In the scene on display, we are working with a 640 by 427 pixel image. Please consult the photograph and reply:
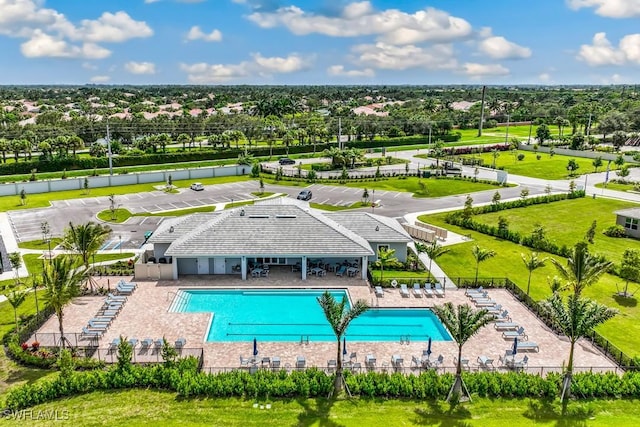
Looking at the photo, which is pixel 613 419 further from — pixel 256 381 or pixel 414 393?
pixel 256 381

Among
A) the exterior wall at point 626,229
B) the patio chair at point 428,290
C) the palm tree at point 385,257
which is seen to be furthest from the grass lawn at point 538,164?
the patio chair at point 428,290

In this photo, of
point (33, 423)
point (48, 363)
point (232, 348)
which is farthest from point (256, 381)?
point (48, 363)

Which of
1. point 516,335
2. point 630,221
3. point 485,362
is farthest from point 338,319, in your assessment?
point 630,221

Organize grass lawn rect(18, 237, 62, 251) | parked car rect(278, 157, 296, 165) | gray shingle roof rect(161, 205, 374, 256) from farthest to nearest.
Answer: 1. parked car rect(278, 157, 296, 165)
2. grass lawn rect(18, 237, 62, 251)
3. gray shingle roof rect(161, 205, 374, 256)

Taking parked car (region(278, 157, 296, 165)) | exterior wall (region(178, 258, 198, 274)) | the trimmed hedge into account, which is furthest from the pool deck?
parked car (region(278, 157, 296, 165))

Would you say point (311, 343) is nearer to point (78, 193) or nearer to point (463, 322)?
point (463, 322)

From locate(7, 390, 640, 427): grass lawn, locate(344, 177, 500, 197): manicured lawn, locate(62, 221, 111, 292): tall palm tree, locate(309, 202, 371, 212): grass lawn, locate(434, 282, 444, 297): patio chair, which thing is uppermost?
locate(62, 221, 111, 292): tall palm tree

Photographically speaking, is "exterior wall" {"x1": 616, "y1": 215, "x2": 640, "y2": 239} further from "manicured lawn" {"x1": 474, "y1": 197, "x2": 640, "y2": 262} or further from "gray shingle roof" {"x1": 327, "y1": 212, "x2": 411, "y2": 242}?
"gray shingle roof" {"x1": 327, "y1": 212, "x2": 411, "y2": 242}

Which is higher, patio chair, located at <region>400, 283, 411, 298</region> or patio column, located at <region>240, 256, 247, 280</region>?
patio column, located at <region>240, 256, 247, 280</region>
